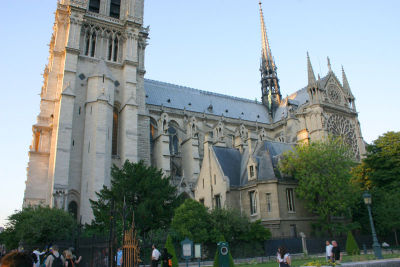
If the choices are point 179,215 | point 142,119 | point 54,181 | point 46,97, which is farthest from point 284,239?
point 46,97

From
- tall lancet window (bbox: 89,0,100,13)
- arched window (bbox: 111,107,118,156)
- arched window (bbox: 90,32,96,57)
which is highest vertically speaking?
tall lancet window (bbox: 89,0,100,13)

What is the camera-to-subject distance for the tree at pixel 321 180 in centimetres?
2466

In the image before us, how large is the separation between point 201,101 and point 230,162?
30336 millimetres

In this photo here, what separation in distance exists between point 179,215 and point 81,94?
72.9 feet

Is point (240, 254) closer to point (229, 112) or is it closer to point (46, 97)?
point (46, 97)

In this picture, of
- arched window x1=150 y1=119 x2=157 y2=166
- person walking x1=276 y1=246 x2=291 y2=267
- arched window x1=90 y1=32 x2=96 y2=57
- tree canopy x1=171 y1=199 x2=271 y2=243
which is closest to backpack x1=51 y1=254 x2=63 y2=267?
person walking x1=276 y1=246 x2=291 y2=267

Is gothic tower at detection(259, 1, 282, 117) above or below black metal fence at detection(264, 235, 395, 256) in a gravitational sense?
above

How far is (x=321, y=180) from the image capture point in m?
25.2

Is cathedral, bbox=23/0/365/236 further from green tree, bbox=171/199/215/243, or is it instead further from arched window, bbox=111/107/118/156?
green tree, bbox=171/199/215/243

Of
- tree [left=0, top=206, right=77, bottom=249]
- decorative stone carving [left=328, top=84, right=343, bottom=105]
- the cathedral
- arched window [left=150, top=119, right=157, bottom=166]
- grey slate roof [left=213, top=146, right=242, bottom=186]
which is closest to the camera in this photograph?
tree [left=0, top=206, right=77, bottom=249]

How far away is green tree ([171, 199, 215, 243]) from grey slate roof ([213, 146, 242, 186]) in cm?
578

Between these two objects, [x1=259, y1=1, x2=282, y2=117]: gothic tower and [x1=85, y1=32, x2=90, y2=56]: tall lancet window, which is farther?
[x1=259, y1=1, x2=282, y2=117]: gothic tower

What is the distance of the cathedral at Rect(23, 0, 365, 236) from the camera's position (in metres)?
26.6

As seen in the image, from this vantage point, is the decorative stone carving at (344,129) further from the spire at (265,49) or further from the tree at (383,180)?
the spire at (265,49)
